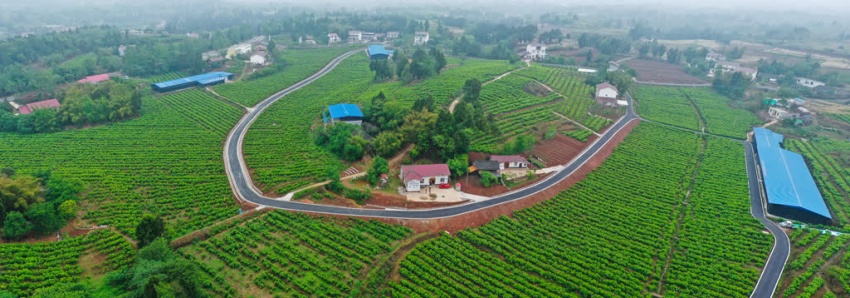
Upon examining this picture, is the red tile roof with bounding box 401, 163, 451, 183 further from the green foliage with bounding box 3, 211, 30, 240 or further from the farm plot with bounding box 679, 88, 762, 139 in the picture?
the farm plot with bounding box 679, 88, 762, 139

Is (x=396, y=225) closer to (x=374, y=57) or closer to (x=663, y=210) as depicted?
(x=663, y=210)

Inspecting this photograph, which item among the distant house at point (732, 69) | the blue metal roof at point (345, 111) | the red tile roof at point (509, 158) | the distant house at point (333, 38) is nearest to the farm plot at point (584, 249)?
the red tile roof at point (509, 158)

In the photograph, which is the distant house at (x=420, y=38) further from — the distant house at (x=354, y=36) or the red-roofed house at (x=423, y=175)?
the red-roofed house at (x=423, y=175)

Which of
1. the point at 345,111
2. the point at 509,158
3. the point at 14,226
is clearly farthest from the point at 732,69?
the point at 14,226

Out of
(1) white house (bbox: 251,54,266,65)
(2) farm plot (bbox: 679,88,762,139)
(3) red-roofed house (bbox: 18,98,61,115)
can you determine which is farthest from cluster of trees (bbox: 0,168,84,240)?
(2) farm plot (bbox: 679,88,762,139)

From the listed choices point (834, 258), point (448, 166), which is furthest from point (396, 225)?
point (834, 258)
